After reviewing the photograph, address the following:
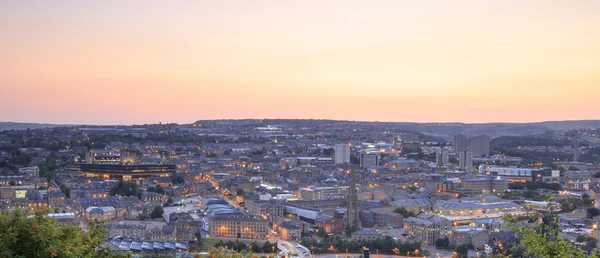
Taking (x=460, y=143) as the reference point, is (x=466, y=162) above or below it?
below

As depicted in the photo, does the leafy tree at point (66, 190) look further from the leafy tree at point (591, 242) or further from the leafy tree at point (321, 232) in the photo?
the leafy tree at point (591, 242)

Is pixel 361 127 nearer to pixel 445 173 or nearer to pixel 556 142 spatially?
pixel 556 142

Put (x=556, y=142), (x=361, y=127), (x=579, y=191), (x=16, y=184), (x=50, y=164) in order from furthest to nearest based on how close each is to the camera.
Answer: (x=361, y=127)
(x=556, y=142)
(x=50, y=164)
(x=579, y=191)
(x=16, y=184)

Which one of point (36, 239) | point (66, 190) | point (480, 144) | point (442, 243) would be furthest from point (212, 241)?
point (480, 144)

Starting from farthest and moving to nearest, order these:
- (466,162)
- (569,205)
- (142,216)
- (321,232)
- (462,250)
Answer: (466,162) < (569,205) < (142,216) < (321,232) < (462,250)

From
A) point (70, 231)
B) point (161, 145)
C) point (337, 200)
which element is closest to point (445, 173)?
point (337, 200)

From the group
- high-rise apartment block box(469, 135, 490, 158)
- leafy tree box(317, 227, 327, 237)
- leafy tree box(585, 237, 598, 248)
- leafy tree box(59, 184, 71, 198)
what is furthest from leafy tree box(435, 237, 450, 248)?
high-rise apartment block box(469, 135, 490, 158)

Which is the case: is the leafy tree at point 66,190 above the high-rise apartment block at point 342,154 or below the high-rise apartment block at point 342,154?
below

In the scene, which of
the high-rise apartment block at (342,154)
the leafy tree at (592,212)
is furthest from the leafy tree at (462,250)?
the high-rise apartment block at (342,154)

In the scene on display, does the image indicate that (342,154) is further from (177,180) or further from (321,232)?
(321,232)
